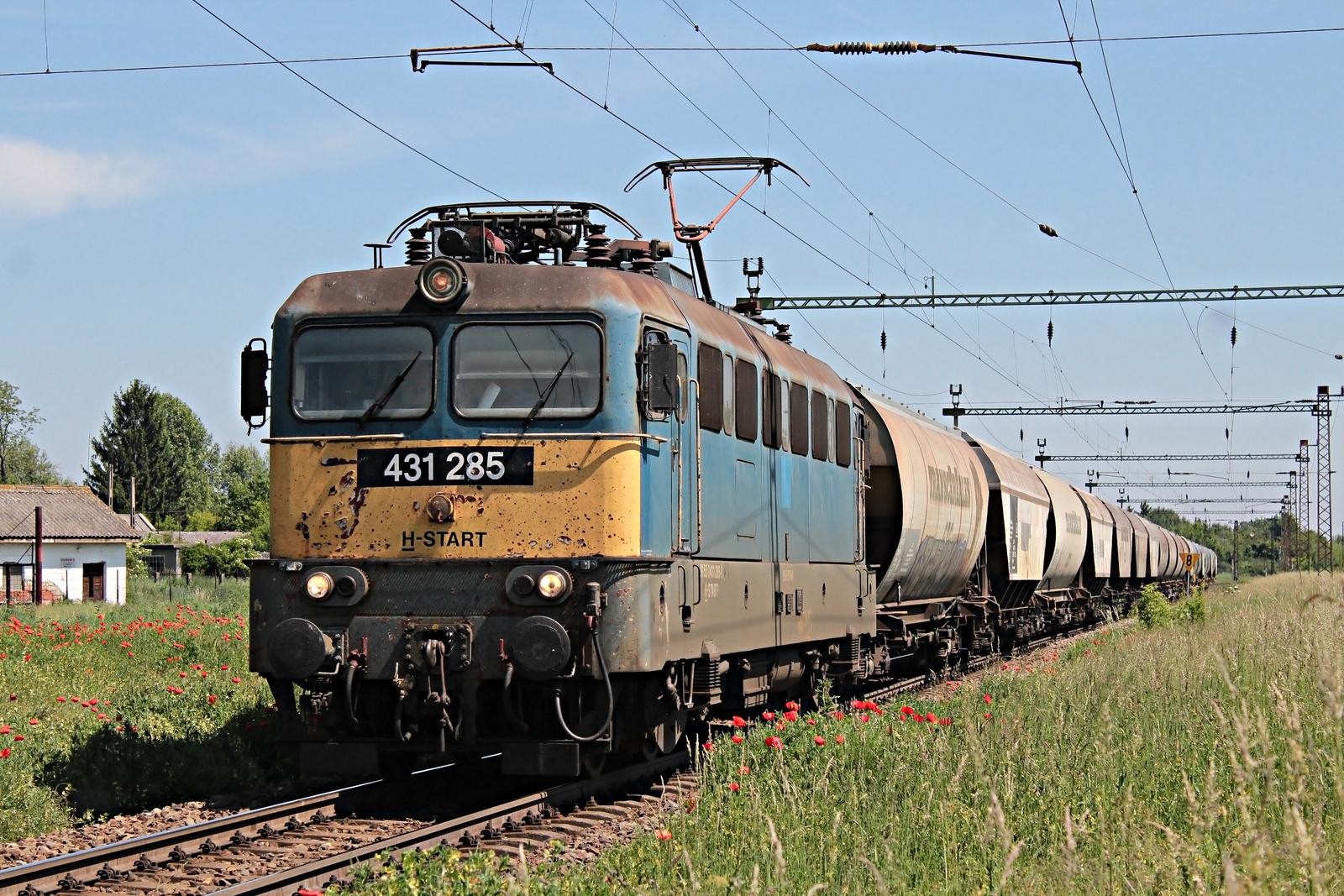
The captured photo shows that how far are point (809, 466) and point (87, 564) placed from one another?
51.2 m

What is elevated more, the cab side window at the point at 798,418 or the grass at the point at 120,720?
the cab side window at the point at 798,418

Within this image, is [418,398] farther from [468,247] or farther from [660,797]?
[660,797]

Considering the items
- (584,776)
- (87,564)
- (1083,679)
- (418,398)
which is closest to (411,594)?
(418,398)

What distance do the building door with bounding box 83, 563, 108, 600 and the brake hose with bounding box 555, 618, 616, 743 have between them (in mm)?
53841

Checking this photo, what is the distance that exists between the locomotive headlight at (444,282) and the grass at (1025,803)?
334 centimetres

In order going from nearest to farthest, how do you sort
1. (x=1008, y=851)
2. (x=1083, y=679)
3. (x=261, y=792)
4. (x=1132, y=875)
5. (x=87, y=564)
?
(x=1008, y=851), (x=1132, y=875), (x=261, y=792), (x=1083, y=679), (x=87, y=564)

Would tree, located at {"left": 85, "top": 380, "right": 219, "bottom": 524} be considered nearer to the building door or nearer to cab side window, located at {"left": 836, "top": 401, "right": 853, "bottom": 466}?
the building door

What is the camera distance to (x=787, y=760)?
8.93m

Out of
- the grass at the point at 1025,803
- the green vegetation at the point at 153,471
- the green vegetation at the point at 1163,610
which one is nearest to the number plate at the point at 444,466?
the grass at the point at 1025,803

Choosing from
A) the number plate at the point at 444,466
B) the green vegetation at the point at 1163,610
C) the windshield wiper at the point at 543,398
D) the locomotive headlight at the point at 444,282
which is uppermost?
the locomotive headlight at the point at 444,282

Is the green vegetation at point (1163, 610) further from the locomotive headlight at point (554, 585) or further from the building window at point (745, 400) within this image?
the locomotive headlight at point (554, 585)

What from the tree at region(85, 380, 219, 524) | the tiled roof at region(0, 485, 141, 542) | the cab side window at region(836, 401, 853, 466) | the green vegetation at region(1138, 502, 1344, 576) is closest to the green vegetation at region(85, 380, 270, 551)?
the tree at region(85, 380, 219, 524)

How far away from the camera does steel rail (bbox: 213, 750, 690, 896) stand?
691cm

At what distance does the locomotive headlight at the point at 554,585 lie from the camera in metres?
8.79
